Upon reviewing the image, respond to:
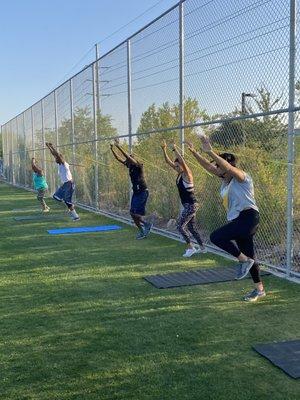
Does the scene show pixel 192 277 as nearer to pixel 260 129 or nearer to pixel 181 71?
pixel 260 129

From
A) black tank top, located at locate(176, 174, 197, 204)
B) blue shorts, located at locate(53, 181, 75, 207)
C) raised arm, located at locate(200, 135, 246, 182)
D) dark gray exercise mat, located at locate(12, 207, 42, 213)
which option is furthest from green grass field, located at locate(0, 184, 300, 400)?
dark gray exercise mat, located at locate(12, 207, 42, 213)

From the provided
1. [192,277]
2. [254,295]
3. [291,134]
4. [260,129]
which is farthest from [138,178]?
[254,295]

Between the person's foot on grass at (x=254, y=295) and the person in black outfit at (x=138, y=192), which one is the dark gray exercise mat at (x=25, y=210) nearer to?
the person in black outfit at (x=138, y=192)

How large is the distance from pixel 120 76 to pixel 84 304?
8566 mm

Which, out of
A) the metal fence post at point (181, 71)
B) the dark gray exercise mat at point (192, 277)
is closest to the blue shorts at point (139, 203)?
the metal fence post at point (181, 71)

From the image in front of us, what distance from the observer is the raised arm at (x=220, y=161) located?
17.2ft

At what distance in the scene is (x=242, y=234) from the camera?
5.70 metres

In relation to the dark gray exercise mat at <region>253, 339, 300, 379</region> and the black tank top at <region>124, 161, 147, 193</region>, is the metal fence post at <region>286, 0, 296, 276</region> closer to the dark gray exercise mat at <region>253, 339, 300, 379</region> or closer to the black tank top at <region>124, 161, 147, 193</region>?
the dark gray exercise mat at <region>253, 339, 300, 379</region>

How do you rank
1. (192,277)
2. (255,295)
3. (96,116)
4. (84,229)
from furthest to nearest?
(96,116) < (84,229) < (192,277) < (255,295)

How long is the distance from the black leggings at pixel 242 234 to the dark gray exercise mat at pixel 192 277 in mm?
995

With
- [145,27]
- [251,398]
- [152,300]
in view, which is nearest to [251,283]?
[152,300]

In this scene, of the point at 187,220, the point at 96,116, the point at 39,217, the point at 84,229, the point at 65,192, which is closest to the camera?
the point at 187,220

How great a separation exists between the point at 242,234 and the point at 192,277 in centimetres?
149

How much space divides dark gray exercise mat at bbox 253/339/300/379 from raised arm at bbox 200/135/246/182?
181cm
